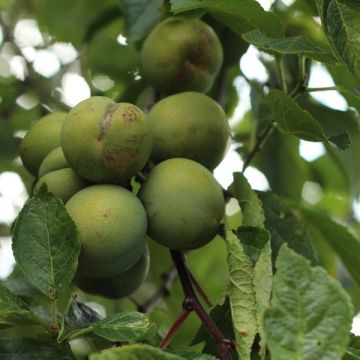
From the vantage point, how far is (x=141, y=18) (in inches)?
67.9

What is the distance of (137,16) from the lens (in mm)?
1729

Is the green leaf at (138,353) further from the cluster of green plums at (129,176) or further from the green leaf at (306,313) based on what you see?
the cluster of green plums at (129,176)

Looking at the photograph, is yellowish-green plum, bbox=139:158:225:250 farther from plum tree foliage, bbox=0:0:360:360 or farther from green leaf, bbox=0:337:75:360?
green leaf, bbox=0:337:75:360

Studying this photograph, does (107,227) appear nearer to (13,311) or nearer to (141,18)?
(13,311)

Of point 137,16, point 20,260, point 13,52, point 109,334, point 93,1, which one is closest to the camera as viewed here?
point 109,334

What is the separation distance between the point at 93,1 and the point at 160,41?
807 mm

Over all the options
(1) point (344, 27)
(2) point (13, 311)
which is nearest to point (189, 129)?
(1) point (344, 27)

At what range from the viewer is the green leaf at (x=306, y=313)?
2.74 feet

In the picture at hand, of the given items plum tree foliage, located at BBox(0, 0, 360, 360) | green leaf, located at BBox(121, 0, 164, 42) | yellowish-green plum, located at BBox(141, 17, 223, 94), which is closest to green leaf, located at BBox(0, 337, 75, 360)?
plum tree foliage, located at BBox(0, 0, 360, 360)

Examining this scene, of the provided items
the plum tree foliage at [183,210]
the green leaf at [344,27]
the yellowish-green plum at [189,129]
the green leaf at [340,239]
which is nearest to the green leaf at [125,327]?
the plum tree foliage at [183,210]

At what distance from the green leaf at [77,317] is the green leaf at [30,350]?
0.03 metres

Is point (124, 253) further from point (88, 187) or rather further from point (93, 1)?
point (93, 1)

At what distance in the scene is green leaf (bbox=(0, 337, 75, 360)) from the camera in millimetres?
1210

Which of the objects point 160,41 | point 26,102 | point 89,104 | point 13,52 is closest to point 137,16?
point 160,41
